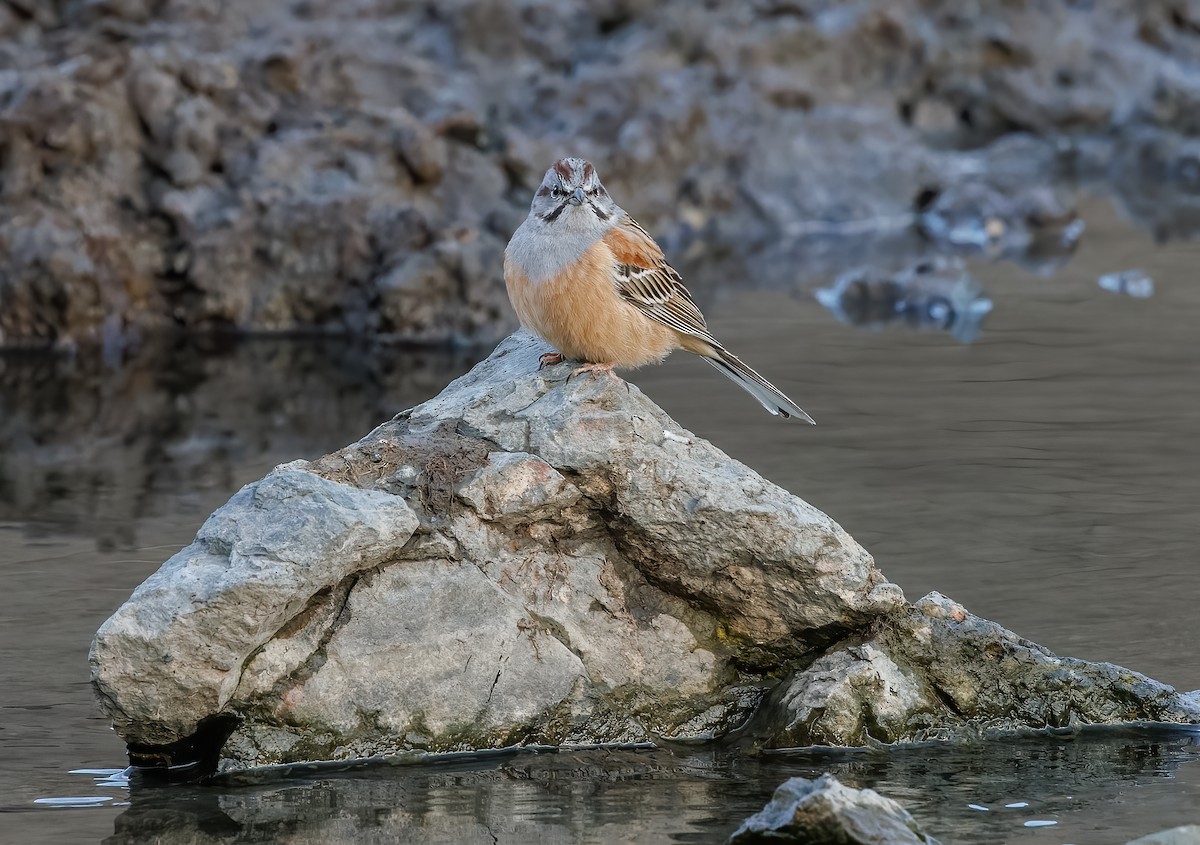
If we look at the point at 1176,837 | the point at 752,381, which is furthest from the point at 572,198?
the point at 1176,837

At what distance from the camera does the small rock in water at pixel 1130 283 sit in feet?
47.9

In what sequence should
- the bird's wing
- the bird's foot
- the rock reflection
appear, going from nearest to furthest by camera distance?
the bird's foot → the bird's wing → the rock reflection

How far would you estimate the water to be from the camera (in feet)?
18.0

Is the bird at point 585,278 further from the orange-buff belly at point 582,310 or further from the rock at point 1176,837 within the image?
the rock at point 1176,837

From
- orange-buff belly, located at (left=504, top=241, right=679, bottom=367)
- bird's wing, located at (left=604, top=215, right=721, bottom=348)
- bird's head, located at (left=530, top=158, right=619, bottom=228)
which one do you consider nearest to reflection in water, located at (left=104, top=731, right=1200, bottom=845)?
orange-buff belly, located at (left=504, top=241, right=679, bottom=367)

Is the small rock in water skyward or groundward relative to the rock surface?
skyward

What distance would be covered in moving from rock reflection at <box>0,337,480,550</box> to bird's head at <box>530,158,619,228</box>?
3084mm

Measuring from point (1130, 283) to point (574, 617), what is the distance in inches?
389

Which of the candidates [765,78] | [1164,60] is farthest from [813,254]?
[1164,60]

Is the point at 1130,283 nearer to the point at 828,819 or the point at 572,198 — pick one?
the point at 572,198

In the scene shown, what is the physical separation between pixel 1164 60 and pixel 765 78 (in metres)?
5.25

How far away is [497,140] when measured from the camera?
16.2 m

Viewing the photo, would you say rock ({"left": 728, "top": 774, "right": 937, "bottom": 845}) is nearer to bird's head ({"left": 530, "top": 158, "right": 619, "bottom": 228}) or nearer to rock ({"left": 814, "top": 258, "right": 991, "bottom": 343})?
bird's head ({"left": 530, "top": 158, "right": 619, "bottom": 228})

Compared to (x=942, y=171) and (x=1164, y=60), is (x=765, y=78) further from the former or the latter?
(x=1164, y=60)
